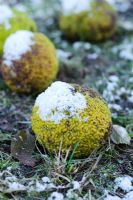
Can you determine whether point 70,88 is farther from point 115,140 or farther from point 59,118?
point 115,140

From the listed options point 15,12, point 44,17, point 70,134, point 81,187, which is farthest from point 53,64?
point 44,17

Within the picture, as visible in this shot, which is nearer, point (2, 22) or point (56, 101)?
point (56, 101)

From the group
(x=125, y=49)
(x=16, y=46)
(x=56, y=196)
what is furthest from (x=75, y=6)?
(x=56, y=196)

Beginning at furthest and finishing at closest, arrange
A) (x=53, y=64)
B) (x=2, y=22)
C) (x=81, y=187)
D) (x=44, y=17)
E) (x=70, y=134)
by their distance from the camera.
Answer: (x=44, y=17)
(x=2, y=22)
(x=53, y=64)
(x=70, y=134)
(x=81, y=187)

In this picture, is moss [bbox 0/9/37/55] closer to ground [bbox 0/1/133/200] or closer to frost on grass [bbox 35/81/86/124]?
ground [bbox 0/1/133/200]

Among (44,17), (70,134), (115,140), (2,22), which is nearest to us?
(70,134)

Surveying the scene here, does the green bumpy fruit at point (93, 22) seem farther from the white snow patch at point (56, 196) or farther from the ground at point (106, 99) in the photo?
the white snow patch at point (56, 196)
